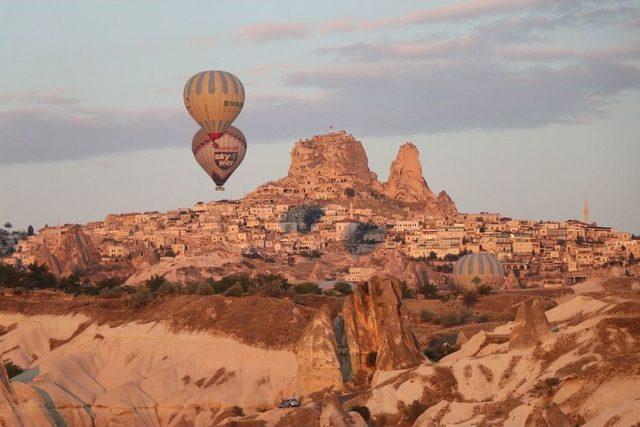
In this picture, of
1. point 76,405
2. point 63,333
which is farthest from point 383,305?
point 63,333

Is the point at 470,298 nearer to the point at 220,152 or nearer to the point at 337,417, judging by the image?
the point at 220,152

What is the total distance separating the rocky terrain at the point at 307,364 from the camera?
1967 inches

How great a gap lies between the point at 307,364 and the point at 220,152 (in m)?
57.8

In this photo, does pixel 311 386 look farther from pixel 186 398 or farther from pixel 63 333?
pixel 63 333

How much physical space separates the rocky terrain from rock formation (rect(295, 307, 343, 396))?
52 millimetres

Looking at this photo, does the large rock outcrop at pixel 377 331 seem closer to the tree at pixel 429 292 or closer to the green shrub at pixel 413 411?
the green shrub at pixel 413 411

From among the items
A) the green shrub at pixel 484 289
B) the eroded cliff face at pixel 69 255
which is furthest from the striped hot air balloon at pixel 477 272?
the eroded cliff face at pixel 69 255

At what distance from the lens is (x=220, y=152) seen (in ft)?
400

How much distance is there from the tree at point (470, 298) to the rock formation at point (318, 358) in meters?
35.1

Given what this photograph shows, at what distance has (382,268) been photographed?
15225 centimetres

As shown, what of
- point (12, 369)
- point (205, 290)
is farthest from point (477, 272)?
point (12, 369)

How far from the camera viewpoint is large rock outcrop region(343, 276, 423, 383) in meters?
60.8

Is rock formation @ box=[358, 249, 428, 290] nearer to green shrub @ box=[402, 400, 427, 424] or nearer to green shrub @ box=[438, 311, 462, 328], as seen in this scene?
green shrub @ box=[438, 311, 462, 328]

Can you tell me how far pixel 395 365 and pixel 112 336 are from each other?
25.1 meters
